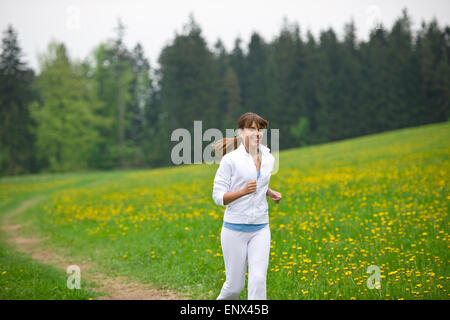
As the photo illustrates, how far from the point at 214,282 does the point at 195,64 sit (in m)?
54.2

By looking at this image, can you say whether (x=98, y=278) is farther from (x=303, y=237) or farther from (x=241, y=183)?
(x=241, y=183)

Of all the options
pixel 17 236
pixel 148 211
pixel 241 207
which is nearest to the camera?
pixel 241 207

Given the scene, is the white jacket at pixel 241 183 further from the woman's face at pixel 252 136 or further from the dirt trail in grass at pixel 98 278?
the dirt trail in grass at pixel 98 278

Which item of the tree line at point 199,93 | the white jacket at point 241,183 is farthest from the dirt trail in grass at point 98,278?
the tree line at point 199,93

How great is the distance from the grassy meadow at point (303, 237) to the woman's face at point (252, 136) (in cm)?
275

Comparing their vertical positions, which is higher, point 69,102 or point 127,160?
point 69,102

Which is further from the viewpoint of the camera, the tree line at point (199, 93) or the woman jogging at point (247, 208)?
the tree line at point (199, 93)

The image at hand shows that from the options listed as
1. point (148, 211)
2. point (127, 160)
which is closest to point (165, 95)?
point (127, 160)

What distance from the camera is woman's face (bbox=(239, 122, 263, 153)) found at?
4332mm

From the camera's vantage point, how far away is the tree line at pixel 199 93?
161 feet

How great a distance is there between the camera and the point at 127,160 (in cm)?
5850

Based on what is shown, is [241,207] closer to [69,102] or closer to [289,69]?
[69,102]

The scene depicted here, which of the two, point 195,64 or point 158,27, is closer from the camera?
point 195,64

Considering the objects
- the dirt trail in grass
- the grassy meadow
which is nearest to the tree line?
the grassy meadow
